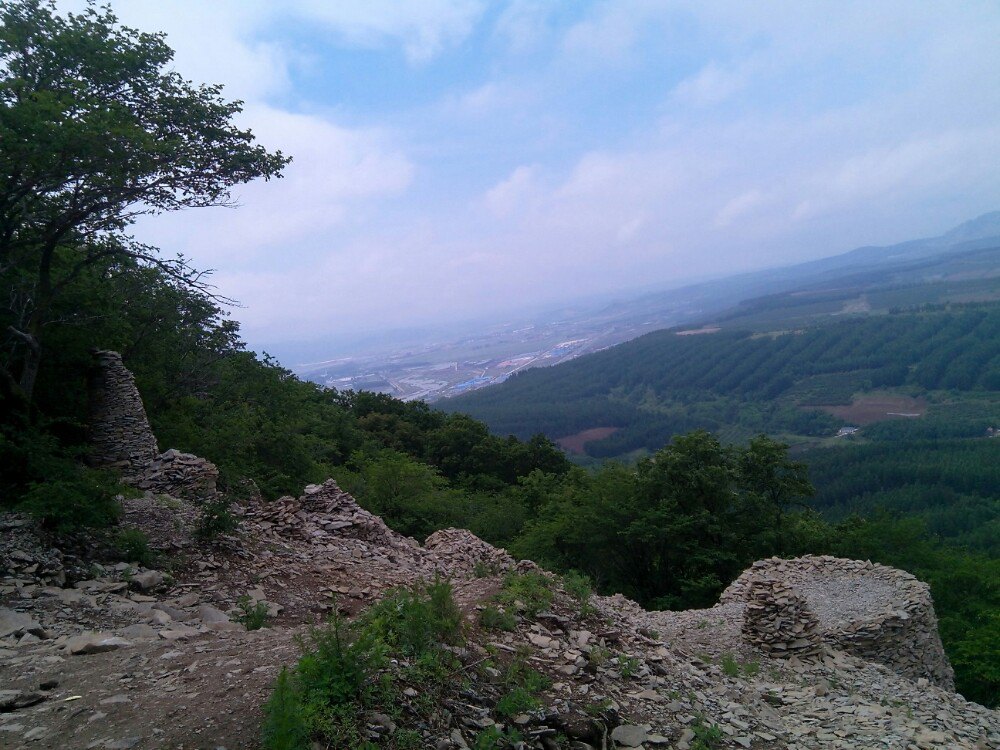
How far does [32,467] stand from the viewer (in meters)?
7.45

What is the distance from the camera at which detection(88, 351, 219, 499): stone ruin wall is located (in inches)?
384

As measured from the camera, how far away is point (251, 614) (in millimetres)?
6449

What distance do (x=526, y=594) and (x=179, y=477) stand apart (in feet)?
22.8

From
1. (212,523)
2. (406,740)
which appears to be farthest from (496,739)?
(212,523)

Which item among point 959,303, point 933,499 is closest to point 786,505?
point 933,499

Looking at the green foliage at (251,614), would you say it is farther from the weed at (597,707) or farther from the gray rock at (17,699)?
the weed at (597,707)

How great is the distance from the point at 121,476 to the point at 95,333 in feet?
9.78

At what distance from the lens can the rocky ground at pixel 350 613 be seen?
392 cm

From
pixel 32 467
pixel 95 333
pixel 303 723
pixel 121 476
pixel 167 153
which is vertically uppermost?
pixel 167 153

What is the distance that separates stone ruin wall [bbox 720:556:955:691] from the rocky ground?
6cm

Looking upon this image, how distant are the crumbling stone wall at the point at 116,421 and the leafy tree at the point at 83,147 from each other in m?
1.28

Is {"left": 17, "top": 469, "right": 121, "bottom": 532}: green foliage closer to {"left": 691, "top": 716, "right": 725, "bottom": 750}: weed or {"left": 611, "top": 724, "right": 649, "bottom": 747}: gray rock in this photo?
{"left": 611, "top": 724, "right": 649, "bottom": 747}: gray rock

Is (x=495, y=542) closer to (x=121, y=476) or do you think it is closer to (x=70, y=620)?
(x=121, y=476)

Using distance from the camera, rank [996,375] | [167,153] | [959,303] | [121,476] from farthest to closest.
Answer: [959,303]
[996,375]
[121,476]
[167,153]
